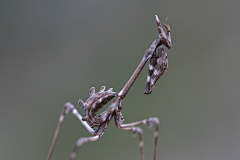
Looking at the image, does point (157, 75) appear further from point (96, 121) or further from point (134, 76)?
point (96, 121)

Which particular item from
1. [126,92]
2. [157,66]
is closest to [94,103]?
[126,92]

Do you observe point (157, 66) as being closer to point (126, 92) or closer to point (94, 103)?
point (126, 92)

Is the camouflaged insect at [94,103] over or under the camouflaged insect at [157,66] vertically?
under

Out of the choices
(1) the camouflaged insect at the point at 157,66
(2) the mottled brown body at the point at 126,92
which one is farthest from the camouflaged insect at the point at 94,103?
(1) the camouflaged insect at the point at 157,66

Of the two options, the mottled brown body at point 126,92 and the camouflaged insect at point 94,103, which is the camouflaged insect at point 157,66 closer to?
the mottled brown body at point 126,92

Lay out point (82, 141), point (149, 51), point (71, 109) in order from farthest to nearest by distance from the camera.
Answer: point (71, 109) → point (149, 51) → point (82, 141)

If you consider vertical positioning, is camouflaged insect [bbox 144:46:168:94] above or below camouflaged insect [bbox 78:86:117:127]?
above

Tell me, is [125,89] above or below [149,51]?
below

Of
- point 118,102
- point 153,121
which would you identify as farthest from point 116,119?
point 153,121

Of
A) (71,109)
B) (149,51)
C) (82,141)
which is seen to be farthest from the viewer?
(71,109)

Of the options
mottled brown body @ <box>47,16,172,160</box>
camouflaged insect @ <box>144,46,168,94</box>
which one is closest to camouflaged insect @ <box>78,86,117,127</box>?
mottled brown body @ <box>47,16,172,160</box>

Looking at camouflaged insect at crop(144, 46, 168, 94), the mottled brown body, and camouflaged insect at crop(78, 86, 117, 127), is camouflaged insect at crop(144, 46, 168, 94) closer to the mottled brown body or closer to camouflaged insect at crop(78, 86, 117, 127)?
the mottled brown body
